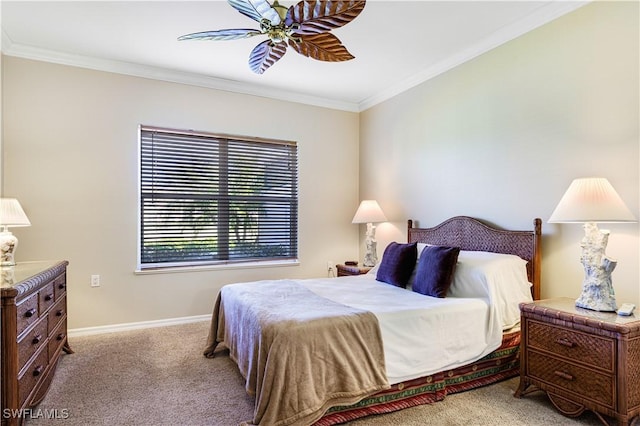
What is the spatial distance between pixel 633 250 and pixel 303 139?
3525 mm

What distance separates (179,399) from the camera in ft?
7.77

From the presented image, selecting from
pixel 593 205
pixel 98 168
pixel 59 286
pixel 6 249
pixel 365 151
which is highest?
pixel 365 151

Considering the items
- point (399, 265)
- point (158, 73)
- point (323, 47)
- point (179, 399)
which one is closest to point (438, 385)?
point (399, 265)

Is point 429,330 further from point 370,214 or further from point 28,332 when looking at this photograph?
point 28,332

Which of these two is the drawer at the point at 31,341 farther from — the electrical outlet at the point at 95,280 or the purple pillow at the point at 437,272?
the purple pillow at the point at 437,272

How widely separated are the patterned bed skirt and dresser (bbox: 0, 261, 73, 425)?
5.06 feet

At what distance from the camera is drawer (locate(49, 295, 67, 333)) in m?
2.58

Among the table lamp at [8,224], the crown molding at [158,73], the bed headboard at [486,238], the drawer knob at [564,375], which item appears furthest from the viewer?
the crown molding at [158,73]

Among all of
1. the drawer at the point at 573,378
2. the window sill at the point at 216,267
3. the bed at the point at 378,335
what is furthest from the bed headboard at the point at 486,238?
the window sill at the point at 216,267

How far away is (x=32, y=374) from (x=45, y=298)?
1.74 feet

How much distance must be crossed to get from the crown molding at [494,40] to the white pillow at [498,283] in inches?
71.8

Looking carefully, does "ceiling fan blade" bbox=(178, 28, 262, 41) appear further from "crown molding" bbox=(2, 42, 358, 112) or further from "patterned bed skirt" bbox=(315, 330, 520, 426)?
"patterned bed skirt" bbox=(315, 330, 520, 426)

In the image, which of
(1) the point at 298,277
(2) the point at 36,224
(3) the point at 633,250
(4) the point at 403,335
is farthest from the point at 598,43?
(2) the point at 36,224

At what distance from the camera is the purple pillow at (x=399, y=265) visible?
320 centimetres
